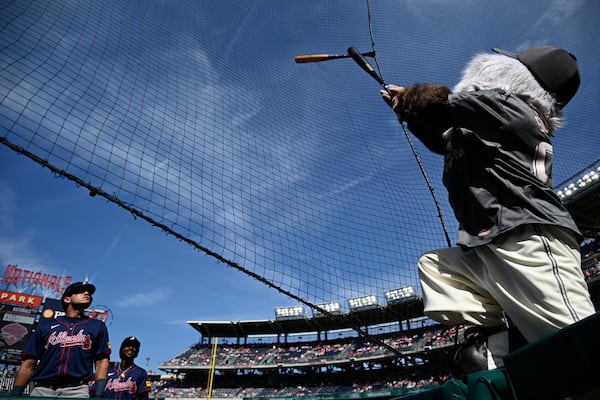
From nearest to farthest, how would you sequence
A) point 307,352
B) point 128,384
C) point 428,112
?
point 428,112 → point 128,384 → point 307,352

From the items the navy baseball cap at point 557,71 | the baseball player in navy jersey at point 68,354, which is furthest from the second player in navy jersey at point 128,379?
the navy baseball cap at point 557,71

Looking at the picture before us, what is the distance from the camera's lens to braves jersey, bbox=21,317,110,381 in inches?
119

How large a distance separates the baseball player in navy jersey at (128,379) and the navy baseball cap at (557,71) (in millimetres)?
5766

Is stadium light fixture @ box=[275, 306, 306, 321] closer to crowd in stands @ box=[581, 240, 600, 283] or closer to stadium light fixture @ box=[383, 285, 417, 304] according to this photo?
stadium light fixture @ box=[383, 285, 417, 304]

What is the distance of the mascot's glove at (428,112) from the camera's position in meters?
1.43

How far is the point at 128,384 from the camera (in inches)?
204

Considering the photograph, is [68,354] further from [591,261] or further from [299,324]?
[299,324]

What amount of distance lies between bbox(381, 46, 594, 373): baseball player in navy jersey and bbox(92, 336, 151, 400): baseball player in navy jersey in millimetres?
5230

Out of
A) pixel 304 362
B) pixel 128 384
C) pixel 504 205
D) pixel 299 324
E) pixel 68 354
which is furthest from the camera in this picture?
pixel 299 324

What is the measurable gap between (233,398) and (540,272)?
34505 mm

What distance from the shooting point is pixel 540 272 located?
103 centimetres

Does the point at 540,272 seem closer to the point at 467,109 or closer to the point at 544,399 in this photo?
the point at 544,399

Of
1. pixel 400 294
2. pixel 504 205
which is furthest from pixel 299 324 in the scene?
pixel 504 205

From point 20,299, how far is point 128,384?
30147 millimetres
